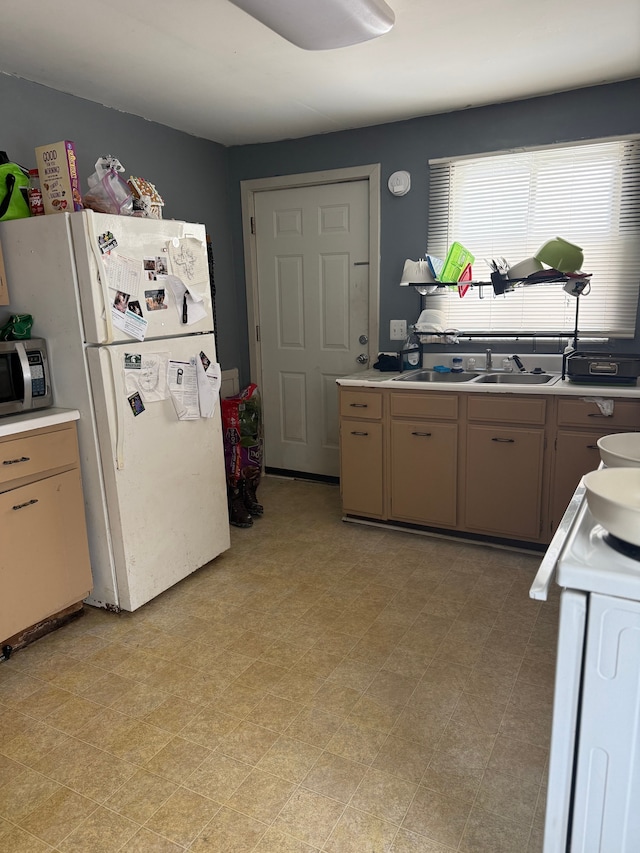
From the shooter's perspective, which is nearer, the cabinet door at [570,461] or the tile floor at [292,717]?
the tile floor at [292,717]

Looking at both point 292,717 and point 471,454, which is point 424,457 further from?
point 292,717

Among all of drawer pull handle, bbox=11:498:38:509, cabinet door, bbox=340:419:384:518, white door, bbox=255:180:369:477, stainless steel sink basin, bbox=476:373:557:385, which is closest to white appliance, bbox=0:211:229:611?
drawer pull handle, bbox=11:498:38:509

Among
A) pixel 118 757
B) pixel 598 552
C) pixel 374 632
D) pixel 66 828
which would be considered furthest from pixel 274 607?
pixel 598 552

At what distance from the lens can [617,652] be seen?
1.08m

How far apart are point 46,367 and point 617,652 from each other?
229cm

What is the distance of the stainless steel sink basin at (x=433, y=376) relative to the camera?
3.53 meters

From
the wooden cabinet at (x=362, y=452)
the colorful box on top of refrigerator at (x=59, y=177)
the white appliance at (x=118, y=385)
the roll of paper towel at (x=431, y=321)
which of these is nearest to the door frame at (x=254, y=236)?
the roll of paper towel at (x=431, y=321)

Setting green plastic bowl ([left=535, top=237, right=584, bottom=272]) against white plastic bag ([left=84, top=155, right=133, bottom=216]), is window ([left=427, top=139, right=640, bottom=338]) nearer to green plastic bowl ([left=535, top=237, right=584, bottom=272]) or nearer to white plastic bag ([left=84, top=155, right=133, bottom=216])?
Result: green plastic bowl ([left=535, top=237, right=584, bottom=272])

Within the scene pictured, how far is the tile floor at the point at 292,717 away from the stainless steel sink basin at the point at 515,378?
100 cm

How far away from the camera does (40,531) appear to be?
2389 mm

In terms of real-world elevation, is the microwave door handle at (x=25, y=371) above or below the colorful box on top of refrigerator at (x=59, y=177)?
below

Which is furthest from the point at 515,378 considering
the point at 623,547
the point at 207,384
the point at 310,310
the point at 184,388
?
the point at 623,547

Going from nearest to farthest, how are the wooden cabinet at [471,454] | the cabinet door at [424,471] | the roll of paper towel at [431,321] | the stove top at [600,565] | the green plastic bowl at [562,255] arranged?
the stove top at [600,565]
the wooden cabinet at [471,454]
the green plastic bowl at [562,255]
the cabinet door at [424,471]
the roll of paper towel at [431,321]

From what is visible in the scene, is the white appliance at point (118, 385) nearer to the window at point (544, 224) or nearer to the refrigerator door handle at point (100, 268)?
the refrigerator door handle at point (100, 268)
